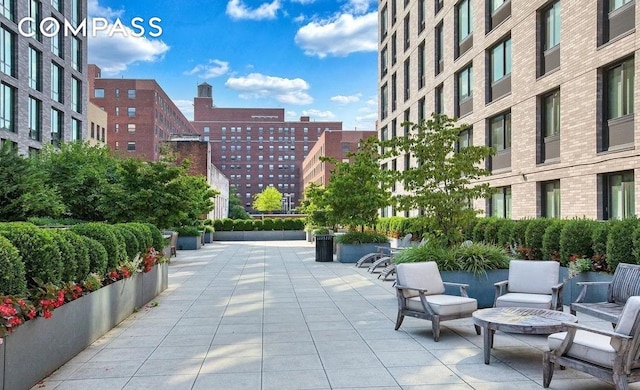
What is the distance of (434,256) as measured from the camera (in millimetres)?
10469

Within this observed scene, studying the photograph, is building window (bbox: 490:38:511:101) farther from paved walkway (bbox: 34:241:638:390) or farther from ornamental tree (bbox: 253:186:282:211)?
ornamental tree (bbox: 253:186:282:211)

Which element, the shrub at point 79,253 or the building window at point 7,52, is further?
the building window at point 7,52

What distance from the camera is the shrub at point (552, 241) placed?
1140 cm

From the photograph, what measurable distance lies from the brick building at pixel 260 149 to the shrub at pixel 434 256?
407 feet

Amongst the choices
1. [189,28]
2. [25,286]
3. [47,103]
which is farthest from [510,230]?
[47,103]

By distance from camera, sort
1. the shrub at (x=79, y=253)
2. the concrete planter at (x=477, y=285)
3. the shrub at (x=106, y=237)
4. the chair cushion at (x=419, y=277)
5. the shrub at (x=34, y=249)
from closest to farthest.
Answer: the shrub at (x=34, y=249) < the shrub at (x=79, y=253) < the chair cushion at (x=419, y=277) < the shrub at (x=106, y=237) < the concrete planter at (x=477, y=285)

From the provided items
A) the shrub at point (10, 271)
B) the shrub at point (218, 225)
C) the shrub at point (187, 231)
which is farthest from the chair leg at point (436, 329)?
the shrub at point (218, 225)

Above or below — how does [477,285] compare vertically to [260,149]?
below

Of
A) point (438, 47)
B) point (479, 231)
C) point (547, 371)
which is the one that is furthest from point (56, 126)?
point (547, 371)

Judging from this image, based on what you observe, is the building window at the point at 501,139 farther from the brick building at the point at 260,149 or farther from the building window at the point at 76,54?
the brick building at the point at 260,149

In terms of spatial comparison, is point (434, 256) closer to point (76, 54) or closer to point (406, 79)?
point (406, 79)

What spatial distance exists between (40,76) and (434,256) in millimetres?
32827

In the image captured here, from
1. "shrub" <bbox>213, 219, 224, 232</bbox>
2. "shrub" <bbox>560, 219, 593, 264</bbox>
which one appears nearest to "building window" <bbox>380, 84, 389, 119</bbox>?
"shrub" <bbox>213, 219, 224, 232</bbox>

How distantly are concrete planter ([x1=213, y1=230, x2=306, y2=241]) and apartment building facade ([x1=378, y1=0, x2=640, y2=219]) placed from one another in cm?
1843
